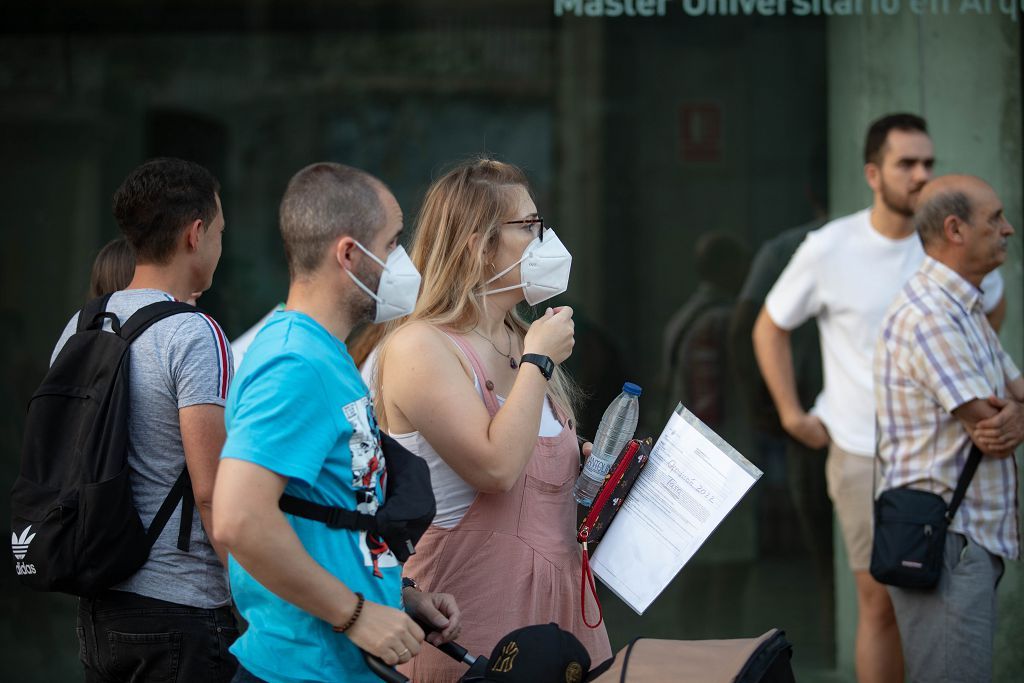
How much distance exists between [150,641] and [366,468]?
0.81m

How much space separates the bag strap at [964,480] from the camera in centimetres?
355

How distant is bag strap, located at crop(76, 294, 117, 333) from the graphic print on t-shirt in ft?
2.84

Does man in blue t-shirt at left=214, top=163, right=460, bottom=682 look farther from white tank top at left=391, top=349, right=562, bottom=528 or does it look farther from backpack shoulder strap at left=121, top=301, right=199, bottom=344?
backpack shoulder strap at left=121, top=301, right=199, bottom=344

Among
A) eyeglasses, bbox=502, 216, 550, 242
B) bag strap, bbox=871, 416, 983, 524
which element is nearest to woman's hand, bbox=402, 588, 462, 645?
eyeglasses, bbox=502, 216, 550, 242

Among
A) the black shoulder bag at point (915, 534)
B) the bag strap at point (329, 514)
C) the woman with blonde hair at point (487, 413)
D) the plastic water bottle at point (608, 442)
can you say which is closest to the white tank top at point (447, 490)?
the woman with blonde hair at point (487, 413)

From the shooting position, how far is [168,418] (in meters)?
2.66

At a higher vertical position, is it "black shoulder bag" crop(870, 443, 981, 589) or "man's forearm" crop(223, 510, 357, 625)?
"man's forearm" crop(223, 510, 357, 625)

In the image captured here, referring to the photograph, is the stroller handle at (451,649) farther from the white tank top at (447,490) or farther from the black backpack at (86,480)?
the black backpack at (86,480)

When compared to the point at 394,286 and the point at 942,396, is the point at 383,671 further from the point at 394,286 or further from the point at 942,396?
the point at 942,396

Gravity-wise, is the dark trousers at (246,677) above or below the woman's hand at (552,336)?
below

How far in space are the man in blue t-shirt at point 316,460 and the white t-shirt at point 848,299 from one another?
2.98 meters

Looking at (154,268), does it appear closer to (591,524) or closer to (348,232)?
(348,232)

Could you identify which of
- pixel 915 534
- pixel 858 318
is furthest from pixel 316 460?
pixel 858 318

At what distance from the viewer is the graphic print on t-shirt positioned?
7.18 ft
